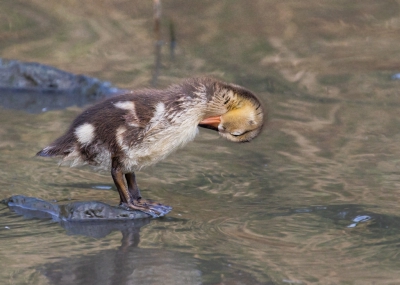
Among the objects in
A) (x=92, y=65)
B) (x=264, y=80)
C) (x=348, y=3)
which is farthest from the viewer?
(x=348, y=3)

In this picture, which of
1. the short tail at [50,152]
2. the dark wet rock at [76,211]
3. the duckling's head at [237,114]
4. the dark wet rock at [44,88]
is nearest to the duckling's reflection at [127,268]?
the dark wet rock at [76,211]

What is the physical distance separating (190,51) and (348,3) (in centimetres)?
255

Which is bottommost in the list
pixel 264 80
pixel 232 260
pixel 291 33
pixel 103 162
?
pixel 232 260

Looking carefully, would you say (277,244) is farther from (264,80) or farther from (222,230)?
(264,80)

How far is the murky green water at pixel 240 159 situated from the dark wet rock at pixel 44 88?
28 centimetres

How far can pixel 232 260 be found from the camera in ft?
13.1

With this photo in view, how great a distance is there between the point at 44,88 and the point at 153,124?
12.5 ft

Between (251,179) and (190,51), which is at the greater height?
(190,51)

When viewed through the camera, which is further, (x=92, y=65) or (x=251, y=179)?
(x=92, y=65)

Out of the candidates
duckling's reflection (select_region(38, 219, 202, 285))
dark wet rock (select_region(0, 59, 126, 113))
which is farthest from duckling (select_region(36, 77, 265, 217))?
dark wet rock (select_region(0, 59, 126, 113))

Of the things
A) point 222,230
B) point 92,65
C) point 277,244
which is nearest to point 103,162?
point 222,230

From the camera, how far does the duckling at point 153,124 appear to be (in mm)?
4527

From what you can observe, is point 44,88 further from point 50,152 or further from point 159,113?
point 159,113

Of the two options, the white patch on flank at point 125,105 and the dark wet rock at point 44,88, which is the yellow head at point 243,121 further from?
the dark wet rock at point 44,88
